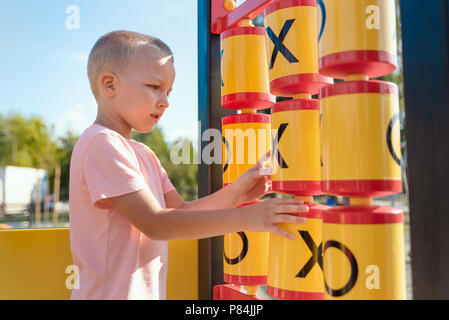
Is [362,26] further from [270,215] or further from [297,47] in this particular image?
[270,215]

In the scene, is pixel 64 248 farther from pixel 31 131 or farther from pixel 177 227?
pixel 31 131

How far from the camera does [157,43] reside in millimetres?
1076

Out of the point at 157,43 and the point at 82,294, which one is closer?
the point at 82,294

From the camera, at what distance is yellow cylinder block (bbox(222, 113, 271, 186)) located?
125 cm

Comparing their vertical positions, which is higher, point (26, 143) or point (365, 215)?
point (26, 143)

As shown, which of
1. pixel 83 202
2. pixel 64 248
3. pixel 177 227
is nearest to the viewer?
pixel 177 227

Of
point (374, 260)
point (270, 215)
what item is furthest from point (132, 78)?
point (374, 260)

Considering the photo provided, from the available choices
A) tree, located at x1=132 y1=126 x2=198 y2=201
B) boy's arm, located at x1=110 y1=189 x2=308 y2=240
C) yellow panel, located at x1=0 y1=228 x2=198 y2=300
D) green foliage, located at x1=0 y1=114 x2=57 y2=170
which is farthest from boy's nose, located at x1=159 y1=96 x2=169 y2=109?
tree, located at x1=132 y1=126 x2=198 y2=201

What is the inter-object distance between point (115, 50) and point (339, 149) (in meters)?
0.63

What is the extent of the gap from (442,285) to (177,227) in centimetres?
52

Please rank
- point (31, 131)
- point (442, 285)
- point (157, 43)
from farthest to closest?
point (31, 131) → point (157, 43) → point (442, 285)

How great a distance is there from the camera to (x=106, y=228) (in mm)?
942
